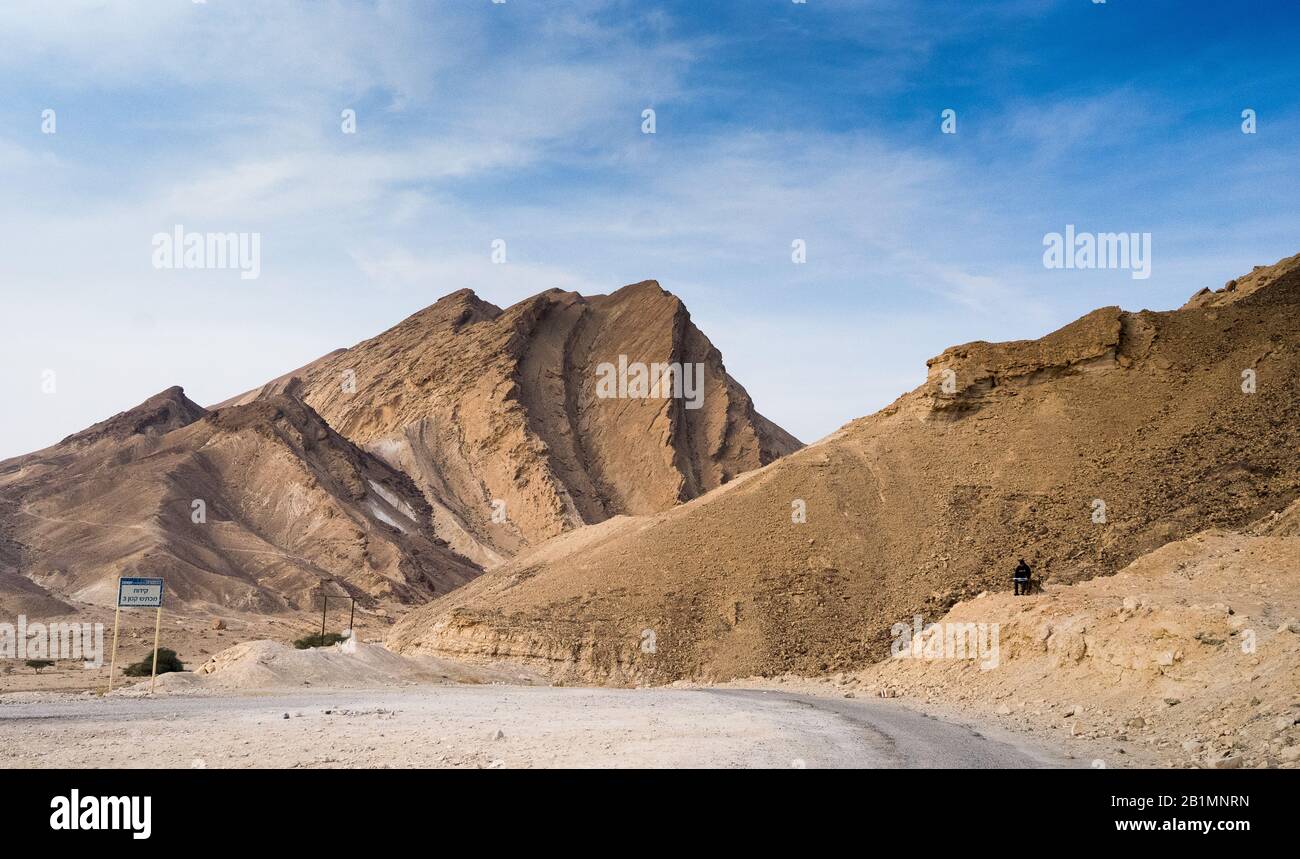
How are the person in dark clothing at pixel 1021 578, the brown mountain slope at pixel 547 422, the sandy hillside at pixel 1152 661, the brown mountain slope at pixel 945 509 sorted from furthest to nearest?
the brown mountain slope at pixel 547 422, the brown mountain slope at pixel 945 509, the person in dark clothing at pixel 1021 578, the sandy hillside at pixel 1152 661

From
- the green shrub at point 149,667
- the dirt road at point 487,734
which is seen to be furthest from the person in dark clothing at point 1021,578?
the green shrub at point 149,667

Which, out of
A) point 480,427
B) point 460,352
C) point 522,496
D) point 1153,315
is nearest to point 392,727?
point 1153,315

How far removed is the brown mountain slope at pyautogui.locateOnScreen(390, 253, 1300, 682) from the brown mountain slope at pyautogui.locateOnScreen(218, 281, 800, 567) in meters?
47.0

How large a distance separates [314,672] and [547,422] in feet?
220

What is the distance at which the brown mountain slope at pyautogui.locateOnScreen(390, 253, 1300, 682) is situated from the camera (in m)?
29.0

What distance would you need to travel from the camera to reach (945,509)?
32.6 m

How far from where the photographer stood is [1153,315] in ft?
122

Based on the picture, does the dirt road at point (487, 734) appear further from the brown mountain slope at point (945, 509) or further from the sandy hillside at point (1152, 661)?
the brown mountain slope at point (945, 509)

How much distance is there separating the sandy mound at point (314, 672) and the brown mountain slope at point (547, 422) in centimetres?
5107

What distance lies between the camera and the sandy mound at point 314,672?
23.8 m

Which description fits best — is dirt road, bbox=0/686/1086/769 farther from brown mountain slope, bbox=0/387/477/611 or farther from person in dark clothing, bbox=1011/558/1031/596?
brown mountain slope, bbox=0/387/477/611

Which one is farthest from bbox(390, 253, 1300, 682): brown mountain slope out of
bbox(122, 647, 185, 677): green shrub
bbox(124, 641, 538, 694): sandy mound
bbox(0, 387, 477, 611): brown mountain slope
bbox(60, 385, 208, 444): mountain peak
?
bbox(60, 385, 208, 444): mountain peak

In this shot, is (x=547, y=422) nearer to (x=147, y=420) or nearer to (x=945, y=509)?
(x=147, y=420)

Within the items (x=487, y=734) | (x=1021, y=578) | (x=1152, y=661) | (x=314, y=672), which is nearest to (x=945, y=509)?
(x=1021, y=578)
